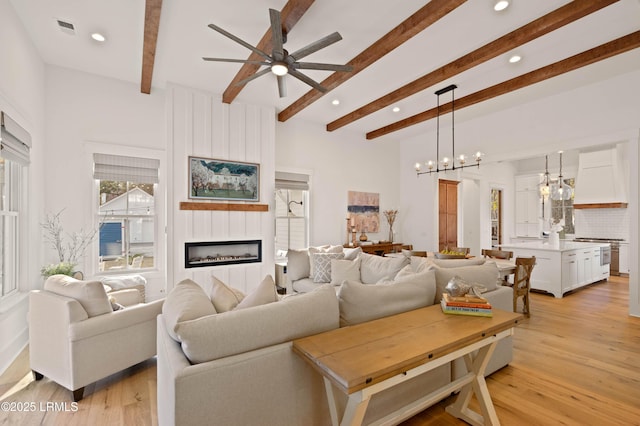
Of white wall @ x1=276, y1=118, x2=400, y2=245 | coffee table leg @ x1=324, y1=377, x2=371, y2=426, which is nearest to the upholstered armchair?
coffee table leg @ x1=324, y1=377, x2=371, y2=426

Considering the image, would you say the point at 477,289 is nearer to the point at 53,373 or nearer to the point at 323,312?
the point at 323,312

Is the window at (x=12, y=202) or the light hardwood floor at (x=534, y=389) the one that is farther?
the window at (x=12, y=202)

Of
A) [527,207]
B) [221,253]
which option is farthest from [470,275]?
[527,207]

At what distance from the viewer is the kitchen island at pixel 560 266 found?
5.16 m

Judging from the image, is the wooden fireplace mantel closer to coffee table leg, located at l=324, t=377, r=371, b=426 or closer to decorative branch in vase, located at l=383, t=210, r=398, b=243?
decorative branch in vase, located at l=383, t=210, r=398, b=243

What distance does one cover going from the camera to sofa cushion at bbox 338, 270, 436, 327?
1899 millimetres

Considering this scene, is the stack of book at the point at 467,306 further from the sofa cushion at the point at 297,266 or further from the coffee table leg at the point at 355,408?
the sofa cushion at the point at 297,266

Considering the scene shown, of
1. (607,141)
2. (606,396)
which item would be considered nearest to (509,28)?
(607,141)

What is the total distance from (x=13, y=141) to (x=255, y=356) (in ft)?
10.8

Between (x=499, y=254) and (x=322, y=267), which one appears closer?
(x=322, y=267)

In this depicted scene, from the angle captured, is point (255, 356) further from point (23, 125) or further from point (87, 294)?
point (23, 125)

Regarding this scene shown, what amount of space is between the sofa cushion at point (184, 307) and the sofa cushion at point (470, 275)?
176 centimetres

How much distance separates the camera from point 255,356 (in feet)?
4.75

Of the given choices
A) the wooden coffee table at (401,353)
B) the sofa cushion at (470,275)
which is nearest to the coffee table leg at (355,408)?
the wooden coffee table at (401,353)
